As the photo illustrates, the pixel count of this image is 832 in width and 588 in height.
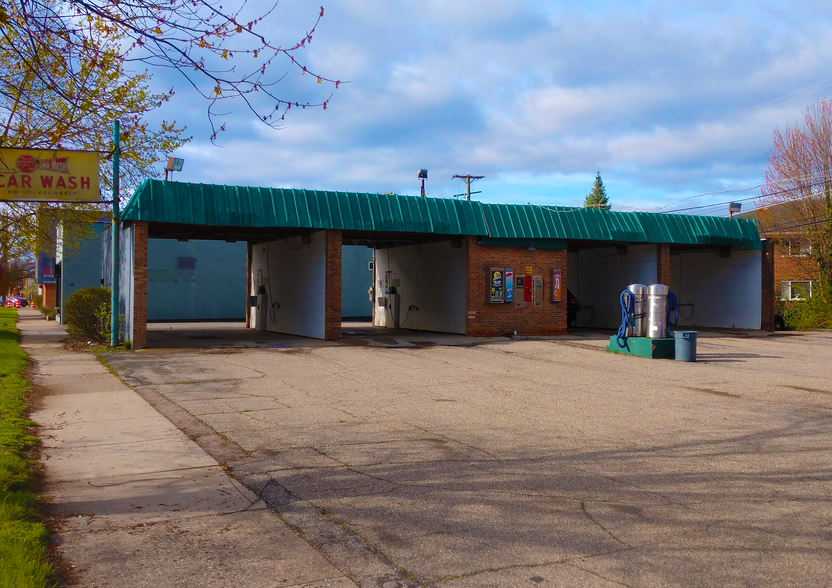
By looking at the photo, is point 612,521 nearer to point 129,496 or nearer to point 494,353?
point 129,496

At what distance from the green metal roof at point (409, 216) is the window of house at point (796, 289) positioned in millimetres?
6924

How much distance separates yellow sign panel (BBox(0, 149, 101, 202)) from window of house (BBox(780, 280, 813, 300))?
29495mm

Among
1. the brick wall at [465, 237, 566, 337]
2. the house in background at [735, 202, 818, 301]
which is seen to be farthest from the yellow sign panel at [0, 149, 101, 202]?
the house in background at [735, 202, 818, 301]

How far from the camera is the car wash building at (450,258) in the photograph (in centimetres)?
1917

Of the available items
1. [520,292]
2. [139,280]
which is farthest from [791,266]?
[139,280]

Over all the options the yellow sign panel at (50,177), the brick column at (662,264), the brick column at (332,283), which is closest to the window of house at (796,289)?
the brick column at (662,264)

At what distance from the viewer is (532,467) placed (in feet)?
22.1

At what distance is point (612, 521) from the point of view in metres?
5.17

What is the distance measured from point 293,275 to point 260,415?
1486 centimetres

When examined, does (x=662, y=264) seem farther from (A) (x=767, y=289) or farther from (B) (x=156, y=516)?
(B) (x=156, y=516)

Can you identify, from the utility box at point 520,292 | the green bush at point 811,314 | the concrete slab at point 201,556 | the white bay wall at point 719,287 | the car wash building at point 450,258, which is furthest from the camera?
the green bush at point 811,314

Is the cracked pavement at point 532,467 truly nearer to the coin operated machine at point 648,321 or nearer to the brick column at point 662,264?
the coin operated machine at point 648,321

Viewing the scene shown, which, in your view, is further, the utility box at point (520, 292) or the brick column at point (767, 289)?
the brick column at point (767, 289)

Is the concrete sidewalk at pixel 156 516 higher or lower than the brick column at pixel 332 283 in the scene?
lower
